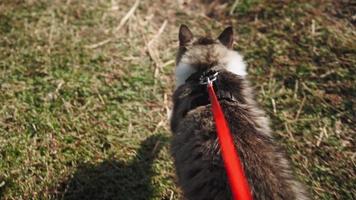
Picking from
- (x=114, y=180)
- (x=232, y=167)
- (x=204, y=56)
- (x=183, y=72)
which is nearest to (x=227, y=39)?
(x=204, y=56)

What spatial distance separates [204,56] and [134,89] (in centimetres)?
143

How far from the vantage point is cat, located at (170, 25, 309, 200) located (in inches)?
127

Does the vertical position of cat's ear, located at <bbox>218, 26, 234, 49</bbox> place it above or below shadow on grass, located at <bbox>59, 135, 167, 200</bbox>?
above

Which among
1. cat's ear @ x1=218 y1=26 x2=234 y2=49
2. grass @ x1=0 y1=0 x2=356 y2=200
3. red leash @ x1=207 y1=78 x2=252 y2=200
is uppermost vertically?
cat's ear @ x1=218 y1=26 x2=234 y2=49

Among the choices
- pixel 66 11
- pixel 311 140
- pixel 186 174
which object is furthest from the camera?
pixel 66 11

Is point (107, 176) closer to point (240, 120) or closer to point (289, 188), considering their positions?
point (240, 120)

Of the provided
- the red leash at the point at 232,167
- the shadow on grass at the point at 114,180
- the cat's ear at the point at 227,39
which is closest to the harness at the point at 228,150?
the red leash at the point at 232,167

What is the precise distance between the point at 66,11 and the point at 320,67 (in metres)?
3.71

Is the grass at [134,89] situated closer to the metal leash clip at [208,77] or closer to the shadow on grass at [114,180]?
the shadow on grass at [114,180]

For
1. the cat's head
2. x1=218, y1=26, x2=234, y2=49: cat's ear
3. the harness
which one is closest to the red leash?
the harness

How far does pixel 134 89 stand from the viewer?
5.54m

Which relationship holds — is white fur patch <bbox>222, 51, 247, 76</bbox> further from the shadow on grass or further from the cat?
the shadow on grass

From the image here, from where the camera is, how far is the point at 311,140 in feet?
16.3

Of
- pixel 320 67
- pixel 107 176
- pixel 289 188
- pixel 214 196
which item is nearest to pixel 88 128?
pixel 107 176
